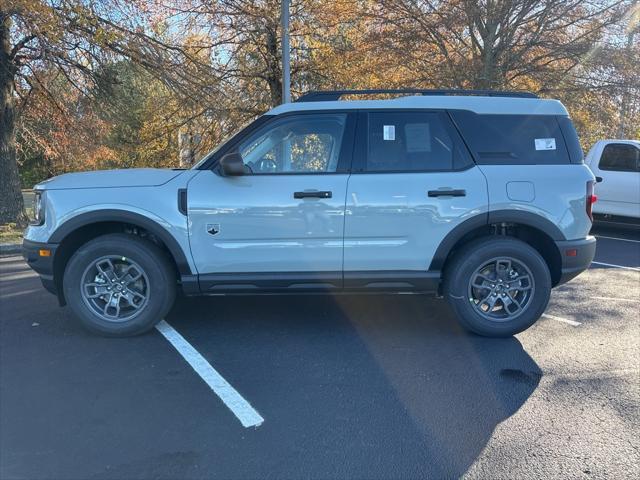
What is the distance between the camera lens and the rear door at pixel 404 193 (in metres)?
4.30

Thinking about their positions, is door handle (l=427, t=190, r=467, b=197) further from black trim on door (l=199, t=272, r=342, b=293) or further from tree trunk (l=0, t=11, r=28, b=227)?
tree trunk (l=0, t=11, r=28, b=227)

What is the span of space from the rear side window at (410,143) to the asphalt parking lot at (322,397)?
4.99 feet

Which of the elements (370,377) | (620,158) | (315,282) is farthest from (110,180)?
(620,158)

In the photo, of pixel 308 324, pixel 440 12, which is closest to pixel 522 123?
pixel 308 324

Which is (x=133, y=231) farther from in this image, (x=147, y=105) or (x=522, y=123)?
(x=147, y=105)

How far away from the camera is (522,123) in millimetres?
4508

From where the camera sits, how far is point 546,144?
4.46 metres

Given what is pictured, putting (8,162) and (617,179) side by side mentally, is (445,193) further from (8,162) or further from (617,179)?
(8,162)

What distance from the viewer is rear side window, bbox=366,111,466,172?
4.39 meters

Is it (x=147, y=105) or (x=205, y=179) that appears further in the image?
(x=147, y=105)

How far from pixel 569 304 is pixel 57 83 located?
38.0 feet

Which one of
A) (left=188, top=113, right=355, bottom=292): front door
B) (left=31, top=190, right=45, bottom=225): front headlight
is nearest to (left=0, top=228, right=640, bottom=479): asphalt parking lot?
(left=188, top=113, right=355, bottom=292): front door

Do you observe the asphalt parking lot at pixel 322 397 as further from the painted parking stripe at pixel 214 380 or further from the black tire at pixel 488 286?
the black tire at pixel 488 286

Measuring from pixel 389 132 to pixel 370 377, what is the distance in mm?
2051
